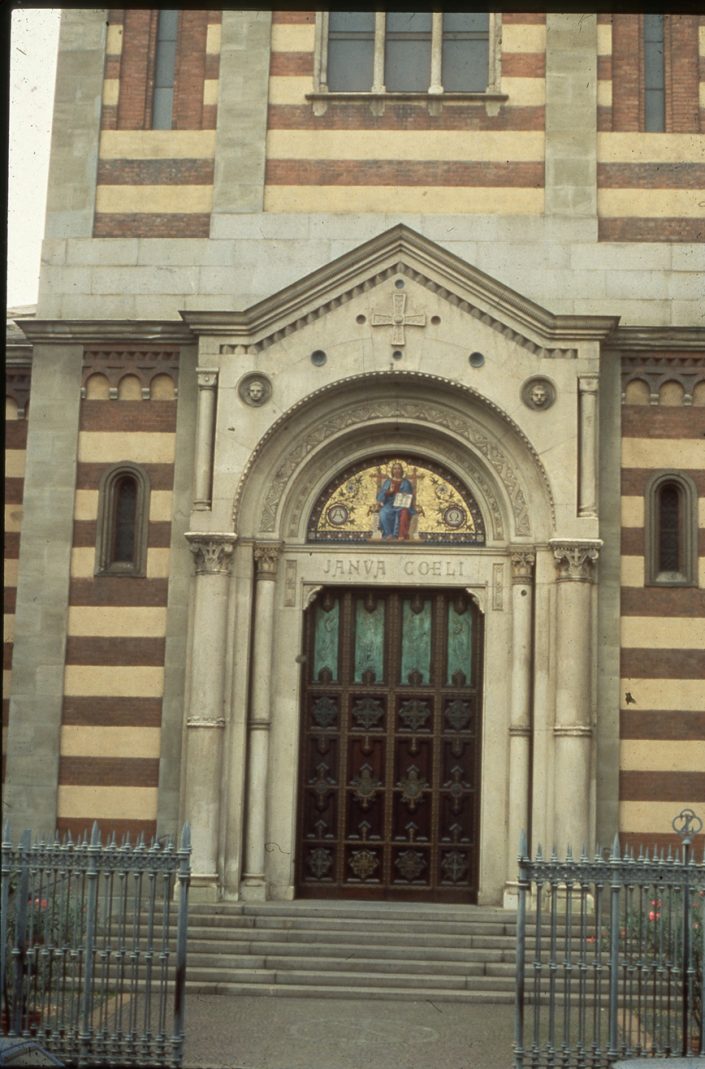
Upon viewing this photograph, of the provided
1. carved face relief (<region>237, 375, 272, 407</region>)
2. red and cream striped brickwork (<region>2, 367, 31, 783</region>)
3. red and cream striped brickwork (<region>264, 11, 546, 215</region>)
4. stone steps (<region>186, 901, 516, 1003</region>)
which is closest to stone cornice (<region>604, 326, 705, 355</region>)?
red and cream striped brickwork (<region>264, 11, 546, 215</region>)

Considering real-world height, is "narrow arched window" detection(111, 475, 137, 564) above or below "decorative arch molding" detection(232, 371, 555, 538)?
below

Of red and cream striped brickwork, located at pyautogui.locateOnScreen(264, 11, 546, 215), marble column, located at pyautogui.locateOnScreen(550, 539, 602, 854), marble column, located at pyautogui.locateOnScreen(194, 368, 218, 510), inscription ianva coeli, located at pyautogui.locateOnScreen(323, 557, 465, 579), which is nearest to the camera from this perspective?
marble column, located at pyautogui.locateOnScreen(550, 539, 602, 854)

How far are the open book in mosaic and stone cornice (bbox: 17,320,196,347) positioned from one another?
2709mm

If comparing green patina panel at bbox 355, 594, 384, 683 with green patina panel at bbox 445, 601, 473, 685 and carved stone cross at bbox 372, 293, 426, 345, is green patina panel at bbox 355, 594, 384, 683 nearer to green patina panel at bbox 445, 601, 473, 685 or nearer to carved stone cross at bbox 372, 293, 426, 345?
green patina panel at bbox 445, 601, 473, 685

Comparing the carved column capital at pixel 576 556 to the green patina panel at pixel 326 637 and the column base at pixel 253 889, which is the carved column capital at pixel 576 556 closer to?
the green patina panel at pixel 326 637

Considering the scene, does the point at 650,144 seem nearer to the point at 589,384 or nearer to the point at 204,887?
the point at 589,384

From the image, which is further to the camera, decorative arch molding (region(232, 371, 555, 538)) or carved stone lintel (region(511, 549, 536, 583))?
decorative arch molding (region(232, 371, 555, 538))

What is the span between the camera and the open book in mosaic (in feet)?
53.7

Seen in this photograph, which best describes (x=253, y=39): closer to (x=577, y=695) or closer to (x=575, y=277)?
(x=575, y=277)

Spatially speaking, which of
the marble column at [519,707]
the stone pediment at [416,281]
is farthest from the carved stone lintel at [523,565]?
the stone pediment at [416,281]

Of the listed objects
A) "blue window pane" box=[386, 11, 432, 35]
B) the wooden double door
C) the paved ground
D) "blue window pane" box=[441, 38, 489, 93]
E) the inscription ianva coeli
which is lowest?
the paved ground

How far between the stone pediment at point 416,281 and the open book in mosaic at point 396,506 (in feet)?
6.48

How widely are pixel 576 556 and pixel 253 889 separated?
5402 mm

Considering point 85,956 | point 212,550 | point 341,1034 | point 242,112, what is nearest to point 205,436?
point 212,550
